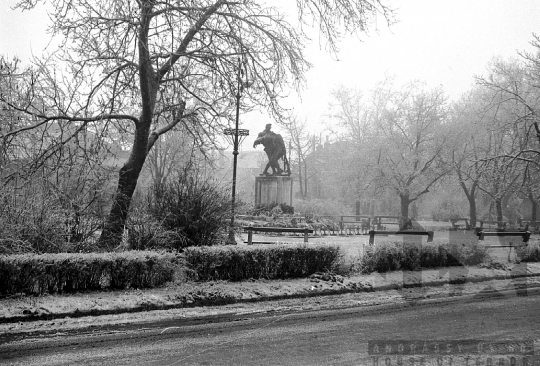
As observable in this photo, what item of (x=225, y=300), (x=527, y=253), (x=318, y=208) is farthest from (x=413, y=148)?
(x=225, y=300)

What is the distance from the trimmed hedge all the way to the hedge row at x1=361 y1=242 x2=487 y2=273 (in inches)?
48.0

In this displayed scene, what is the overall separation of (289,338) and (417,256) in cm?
816

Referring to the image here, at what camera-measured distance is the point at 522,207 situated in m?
57.3

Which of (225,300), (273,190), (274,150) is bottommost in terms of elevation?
(225,300)

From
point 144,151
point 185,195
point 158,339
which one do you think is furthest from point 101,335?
point 144,151

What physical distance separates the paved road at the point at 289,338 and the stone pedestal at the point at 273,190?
87.3 ft

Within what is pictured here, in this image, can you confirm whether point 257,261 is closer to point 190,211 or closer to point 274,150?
point 190,211

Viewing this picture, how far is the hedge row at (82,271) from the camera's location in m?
9.21

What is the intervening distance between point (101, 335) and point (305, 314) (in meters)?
3.47

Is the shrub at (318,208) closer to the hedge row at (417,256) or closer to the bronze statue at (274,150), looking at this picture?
the bronze statue at (274,150)

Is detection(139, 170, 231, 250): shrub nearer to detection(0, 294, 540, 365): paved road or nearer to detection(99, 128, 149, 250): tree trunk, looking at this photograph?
detection(99, 128, 149, 250): tree trunk

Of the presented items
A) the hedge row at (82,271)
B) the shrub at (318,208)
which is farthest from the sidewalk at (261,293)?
the shrub at (318,208)

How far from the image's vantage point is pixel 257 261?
12219mm

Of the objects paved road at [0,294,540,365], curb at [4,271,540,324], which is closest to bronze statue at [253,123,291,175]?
curb at [4,271,540,324]
